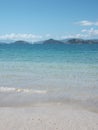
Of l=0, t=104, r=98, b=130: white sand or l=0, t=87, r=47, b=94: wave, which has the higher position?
l=0, t=104, r=98, b=130: white sand

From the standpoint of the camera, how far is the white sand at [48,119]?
674cm

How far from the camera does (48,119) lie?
7316 mm

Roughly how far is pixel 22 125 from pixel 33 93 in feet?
15.6

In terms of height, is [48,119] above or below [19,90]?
above

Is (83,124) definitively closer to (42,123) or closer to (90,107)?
(42,123)

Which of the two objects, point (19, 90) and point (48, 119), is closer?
point (48, 119)

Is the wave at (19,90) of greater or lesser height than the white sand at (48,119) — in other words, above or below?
below

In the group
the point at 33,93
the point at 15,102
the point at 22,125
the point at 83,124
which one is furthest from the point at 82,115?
the point at 33,93

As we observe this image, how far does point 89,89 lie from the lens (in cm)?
1227

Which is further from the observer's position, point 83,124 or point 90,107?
point 90,107

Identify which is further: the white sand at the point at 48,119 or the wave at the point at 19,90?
the wave at the point at 19,90

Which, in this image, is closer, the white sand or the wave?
the white sand

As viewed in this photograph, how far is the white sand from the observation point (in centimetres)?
674

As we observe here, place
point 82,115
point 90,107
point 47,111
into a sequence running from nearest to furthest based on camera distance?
point 82,115, point 47,111, point 90,107
